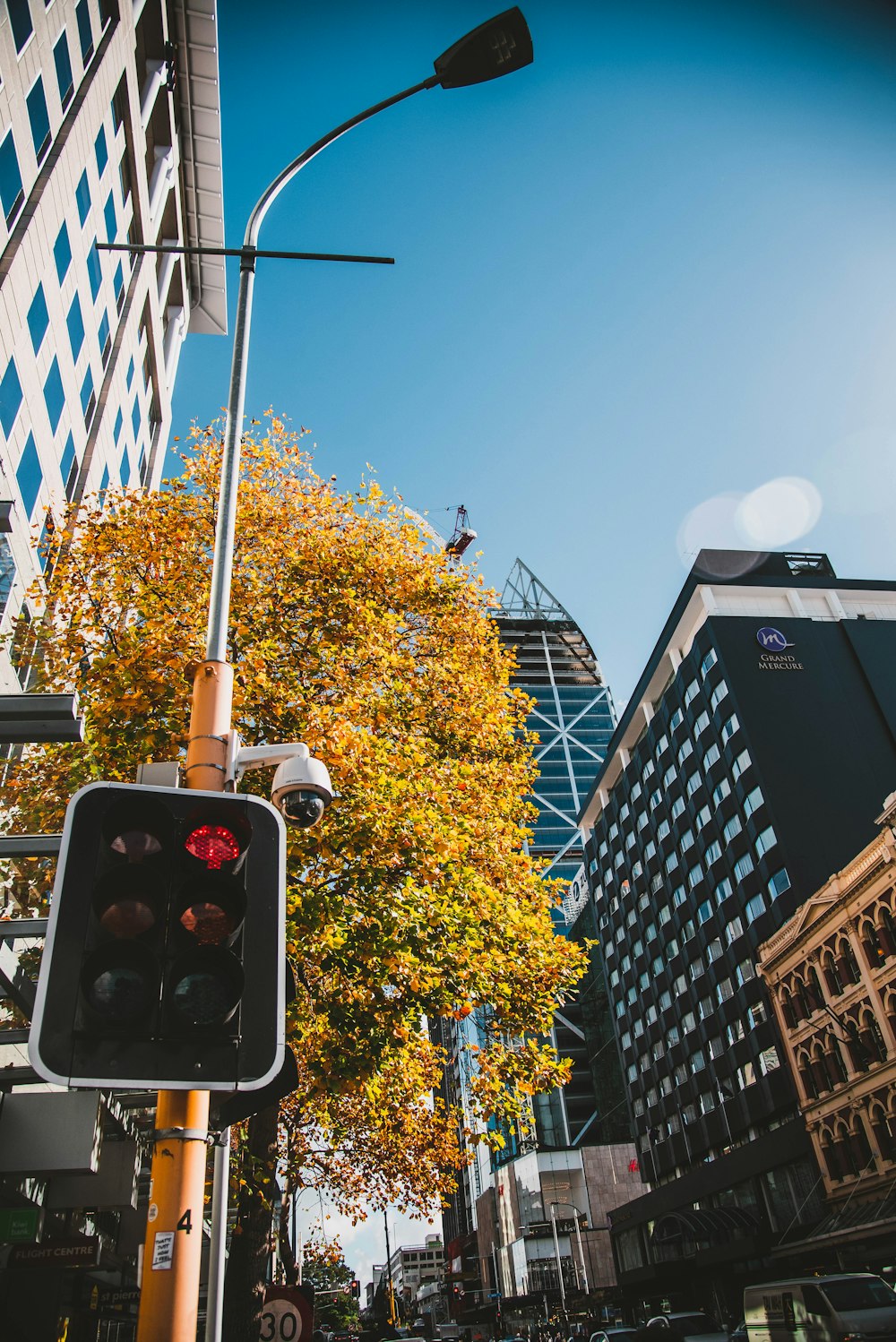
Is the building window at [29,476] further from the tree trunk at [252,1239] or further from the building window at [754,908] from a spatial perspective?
the building window at [754,908]

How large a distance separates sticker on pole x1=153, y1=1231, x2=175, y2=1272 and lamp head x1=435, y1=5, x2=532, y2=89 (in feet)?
25.2

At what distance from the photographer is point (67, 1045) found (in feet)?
9.78

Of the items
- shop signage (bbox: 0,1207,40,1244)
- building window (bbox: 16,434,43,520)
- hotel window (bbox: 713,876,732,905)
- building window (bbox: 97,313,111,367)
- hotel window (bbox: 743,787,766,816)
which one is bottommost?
shop signage (bbox: 0,1207,40,1244)

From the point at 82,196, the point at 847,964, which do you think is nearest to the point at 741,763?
the point at 847,964

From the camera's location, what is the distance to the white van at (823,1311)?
38.3 feet

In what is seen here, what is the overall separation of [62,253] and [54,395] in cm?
389

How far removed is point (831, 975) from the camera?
138 ft

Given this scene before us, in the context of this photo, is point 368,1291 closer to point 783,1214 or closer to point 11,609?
point 783,1214

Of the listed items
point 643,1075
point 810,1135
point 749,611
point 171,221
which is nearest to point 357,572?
point 171,221

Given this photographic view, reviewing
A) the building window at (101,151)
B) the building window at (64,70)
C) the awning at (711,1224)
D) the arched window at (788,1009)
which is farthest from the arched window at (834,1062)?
the building window at (64,70)

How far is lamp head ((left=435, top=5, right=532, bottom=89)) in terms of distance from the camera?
6.64 m

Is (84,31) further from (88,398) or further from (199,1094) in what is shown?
(199,1094)

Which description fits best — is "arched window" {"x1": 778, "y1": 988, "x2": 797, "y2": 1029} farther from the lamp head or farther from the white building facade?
the lamp head

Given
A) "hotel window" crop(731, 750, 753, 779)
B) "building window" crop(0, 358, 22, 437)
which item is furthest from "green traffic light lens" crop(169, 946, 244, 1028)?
"hotel window" crop(731, 750, 753, 779)
